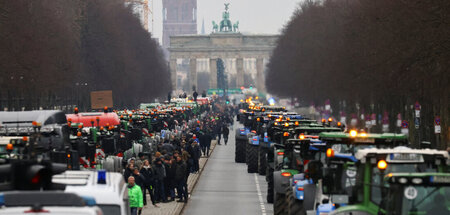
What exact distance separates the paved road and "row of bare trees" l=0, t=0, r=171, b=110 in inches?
540

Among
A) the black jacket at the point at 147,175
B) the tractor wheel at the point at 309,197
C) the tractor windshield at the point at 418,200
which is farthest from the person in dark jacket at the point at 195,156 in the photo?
the tractor windshield at the point at 418,200

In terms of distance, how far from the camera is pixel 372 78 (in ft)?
211

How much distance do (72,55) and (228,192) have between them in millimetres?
54806

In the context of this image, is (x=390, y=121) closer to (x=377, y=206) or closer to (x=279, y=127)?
(x=279, y=127)

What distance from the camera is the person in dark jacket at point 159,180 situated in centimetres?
3738

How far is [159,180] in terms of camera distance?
37.7 metres

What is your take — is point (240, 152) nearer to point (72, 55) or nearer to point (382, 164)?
point (72, 55)

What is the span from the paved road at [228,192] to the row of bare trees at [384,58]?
7.08 meters

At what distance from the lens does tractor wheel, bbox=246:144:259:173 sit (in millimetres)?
51378

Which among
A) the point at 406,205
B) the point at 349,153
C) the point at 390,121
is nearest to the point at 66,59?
the point at 390,121

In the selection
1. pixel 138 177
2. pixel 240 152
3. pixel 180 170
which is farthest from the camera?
pixel 240 152

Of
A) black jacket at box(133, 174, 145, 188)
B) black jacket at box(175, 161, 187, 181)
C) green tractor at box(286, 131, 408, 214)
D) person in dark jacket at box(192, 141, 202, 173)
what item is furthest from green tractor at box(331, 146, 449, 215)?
person in dark jacket at box(192, 141, 202, 173)

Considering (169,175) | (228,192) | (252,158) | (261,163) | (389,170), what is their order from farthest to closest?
(252,158) < (261,163) < (228,192) < (169,175) < (389,170)

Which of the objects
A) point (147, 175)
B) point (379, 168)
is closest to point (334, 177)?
point (379, 168)
